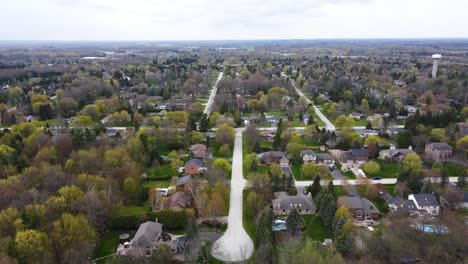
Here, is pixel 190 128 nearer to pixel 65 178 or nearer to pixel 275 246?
pixel 65 178

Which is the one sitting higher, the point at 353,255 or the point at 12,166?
the point at 12,166

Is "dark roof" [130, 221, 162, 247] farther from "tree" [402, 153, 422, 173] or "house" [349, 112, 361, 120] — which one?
"house" [349, 112, 361, 120]

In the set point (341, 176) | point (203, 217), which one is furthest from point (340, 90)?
point (203, 217)

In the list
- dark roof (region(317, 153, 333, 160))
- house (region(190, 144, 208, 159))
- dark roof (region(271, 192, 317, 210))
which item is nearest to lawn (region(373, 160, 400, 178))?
dark roof (region(317, 153, 333, 160))

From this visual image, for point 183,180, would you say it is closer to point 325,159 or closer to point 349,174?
point 325,159

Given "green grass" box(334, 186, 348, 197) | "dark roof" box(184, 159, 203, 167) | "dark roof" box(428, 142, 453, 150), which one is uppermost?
"dark roof" box(428, 142, 453, 150)

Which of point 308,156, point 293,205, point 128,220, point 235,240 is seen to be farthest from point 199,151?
point 235,240
